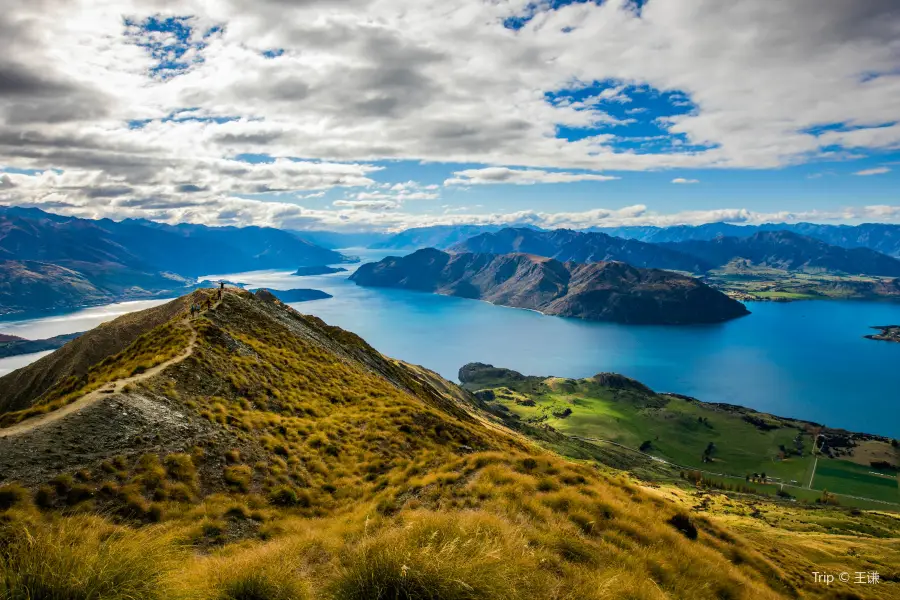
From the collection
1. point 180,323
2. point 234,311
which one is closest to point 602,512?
point 180,323

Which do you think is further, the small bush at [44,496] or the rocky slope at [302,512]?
the small bush at [44,496]

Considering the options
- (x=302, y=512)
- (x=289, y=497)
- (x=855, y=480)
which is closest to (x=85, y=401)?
(x=289, y=497)

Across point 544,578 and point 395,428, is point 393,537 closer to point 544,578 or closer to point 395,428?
point 544,578

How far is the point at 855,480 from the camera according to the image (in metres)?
186

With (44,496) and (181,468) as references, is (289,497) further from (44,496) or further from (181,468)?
(44,496)

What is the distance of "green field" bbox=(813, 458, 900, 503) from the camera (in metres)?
176

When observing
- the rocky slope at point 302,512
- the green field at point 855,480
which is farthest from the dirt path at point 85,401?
the green field at point 855,480

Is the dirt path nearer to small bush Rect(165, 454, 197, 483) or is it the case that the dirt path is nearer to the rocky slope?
the rocky slope

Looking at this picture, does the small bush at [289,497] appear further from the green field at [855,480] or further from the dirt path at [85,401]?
the green field at [855,480]

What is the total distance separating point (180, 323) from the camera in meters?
38.7

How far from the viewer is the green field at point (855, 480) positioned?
175875mm

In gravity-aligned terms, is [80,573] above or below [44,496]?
above

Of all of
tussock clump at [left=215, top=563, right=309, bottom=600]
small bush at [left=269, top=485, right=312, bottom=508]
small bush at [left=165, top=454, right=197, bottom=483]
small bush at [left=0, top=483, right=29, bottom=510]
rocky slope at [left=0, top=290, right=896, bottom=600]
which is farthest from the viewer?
small bush at [left=269, top=485, right=312, bottom=508]

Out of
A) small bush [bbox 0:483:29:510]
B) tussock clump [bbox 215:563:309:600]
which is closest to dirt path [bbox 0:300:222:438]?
small bush [bbox 0:483:29:510]
